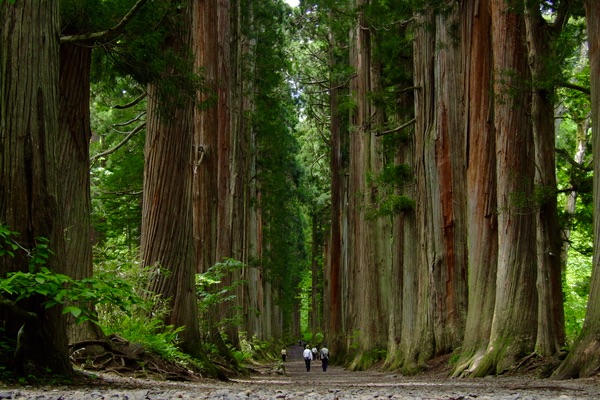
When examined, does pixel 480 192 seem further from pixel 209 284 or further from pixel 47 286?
pixel 47 286

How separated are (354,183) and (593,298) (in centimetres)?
1996

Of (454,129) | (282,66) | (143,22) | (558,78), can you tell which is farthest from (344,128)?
(143,22)

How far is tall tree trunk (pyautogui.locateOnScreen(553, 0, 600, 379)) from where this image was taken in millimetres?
9234

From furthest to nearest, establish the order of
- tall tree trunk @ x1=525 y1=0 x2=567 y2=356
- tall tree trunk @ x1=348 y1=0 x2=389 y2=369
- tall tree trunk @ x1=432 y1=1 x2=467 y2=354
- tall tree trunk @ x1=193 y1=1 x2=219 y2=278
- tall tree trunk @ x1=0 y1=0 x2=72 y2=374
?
tall tree trunk @ x1=348 y1=0 x2=389 y2=369
tall tree trunk @ x1=432 y1=1 x2=467 y2=354
tall tree trunk @ x1=193 y1=1 x2=219 y2=278
tall tree trunk @ x1=525 y1=0 x2=567 y2=356
tall tree trunk @ x1=0 y1=0 x2=72 y2=374

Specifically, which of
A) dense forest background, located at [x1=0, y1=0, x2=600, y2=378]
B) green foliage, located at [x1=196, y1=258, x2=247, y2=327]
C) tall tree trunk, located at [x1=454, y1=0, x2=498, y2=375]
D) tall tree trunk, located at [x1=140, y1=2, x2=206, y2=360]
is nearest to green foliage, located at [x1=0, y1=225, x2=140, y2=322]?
dense forest background, located at [x1=0, y1=0, x2=600, y2=378]

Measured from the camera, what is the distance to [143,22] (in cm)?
965

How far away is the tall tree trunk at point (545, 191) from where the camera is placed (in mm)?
11688

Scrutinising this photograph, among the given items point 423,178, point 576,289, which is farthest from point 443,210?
point 576,289

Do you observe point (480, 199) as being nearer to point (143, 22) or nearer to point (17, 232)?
point (143, 22)

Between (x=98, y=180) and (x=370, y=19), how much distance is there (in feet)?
30.9

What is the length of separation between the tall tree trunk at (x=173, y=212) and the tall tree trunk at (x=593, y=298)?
17.8ft

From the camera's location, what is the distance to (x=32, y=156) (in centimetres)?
665

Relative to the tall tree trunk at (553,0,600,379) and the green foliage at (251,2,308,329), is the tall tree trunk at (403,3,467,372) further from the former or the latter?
the green foliage at (251,2,308,329)

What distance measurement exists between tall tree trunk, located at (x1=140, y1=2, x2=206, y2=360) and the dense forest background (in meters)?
0.03
